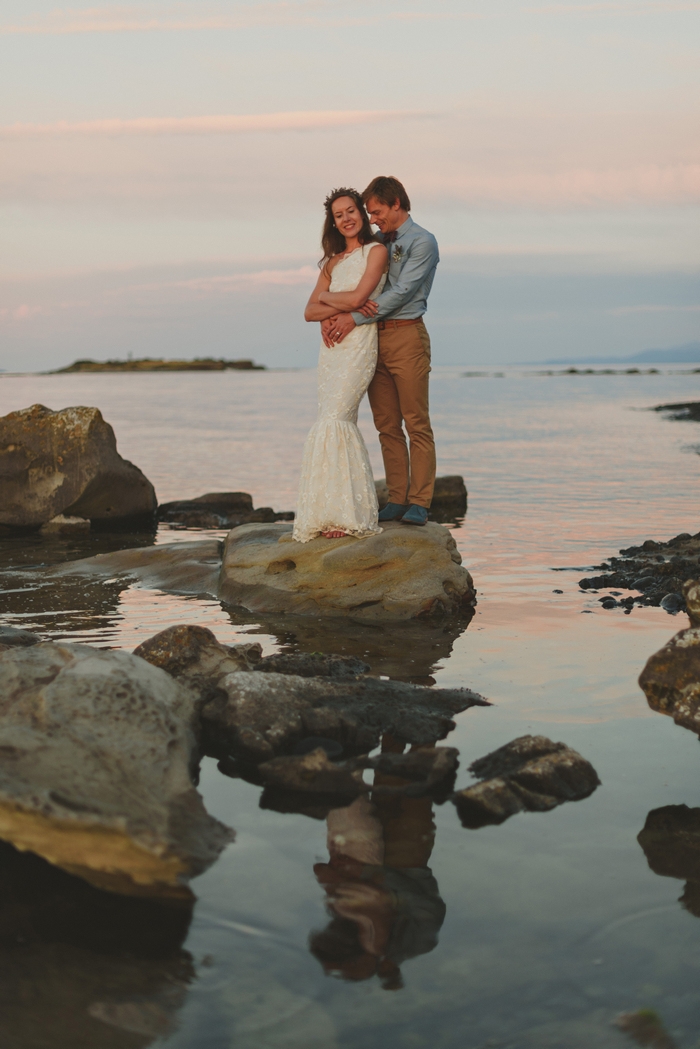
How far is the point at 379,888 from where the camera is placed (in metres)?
4.30

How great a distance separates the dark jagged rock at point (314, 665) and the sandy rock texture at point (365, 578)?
1932mm

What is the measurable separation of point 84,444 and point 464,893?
13309 mm

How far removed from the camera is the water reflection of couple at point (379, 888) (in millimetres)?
3814

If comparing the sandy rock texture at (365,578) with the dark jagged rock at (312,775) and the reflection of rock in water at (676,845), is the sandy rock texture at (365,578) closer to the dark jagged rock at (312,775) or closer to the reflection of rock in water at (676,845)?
the dark jagged rock at (312,775)

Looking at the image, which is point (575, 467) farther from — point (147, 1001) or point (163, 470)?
point (147, 1001)

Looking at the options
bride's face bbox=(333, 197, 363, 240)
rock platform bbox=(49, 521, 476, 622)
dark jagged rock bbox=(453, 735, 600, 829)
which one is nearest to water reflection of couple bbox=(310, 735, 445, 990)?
dark jagged rock bbox=(453, 735, 600, 829)

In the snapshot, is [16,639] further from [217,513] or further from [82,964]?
[217,513]

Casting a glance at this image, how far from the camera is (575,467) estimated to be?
25.9 m

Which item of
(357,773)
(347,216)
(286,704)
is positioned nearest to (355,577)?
(347,216)

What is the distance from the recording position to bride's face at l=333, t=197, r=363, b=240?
9078 mm

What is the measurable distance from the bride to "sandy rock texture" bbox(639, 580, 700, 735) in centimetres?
424

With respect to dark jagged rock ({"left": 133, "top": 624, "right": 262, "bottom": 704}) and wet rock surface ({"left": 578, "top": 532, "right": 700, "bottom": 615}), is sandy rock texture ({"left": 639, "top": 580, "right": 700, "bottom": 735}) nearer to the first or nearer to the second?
dark jagged rock ({"left": 133, "top": 624, "right": 262, "bottom": 704})

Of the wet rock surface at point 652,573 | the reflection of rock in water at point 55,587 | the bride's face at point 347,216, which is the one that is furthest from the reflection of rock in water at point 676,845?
the bride's face at point 347,216

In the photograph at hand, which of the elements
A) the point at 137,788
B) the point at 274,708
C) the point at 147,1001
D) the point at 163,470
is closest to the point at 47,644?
the point at 274,708
